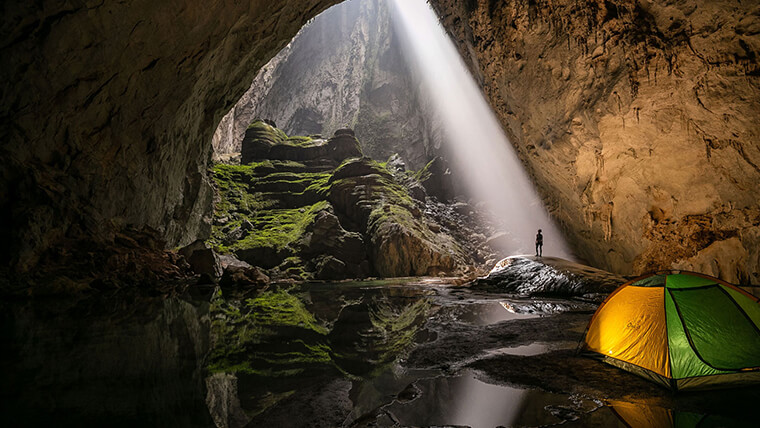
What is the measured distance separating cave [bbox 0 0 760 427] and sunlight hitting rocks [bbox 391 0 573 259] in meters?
21.3

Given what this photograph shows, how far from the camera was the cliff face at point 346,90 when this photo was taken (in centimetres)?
→ 6053

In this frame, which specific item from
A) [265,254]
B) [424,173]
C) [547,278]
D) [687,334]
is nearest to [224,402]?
[687,334]

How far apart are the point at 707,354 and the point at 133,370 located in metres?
6.58

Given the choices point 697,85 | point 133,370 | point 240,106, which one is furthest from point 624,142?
point 240,106

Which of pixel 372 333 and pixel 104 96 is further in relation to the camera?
pixel 104 96

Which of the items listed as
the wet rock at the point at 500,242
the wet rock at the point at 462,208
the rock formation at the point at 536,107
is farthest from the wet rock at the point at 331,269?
the wet rock at the point at 462,208

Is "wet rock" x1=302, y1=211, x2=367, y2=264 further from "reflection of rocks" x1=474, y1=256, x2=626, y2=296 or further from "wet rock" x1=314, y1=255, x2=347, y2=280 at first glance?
"reflection of rocks" x1=474, y1=256, x2=626, y2=296

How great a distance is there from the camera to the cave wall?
11.8 m

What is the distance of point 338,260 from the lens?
99.1ft

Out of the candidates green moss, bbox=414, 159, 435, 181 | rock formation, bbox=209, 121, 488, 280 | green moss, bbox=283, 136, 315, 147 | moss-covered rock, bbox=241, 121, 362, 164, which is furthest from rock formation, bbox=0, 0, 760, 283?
green moss, bbox=414, 159, 435, 181

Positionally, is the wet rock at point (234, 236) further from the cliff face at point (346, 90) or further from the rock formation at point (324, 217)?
the cliff face at point (346, 90)

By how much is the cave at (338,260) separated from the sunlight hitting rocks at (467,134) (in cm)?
2134

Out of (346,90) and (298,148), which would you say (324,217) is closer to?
(298,148)

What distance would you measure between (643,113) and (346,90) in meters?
62.4
